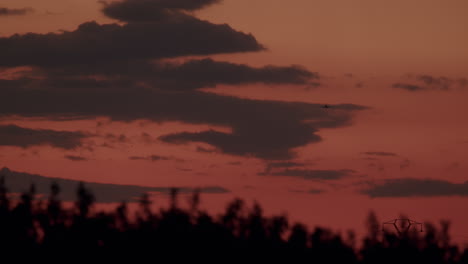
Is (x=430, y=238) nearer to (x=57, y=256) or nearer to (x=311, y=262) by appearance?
(x=311, y=262)

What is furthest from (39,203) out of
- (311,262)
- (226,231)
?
(311,262)

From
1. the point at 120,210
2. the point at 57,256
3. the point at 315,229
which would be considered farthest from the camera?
the point at 315,229

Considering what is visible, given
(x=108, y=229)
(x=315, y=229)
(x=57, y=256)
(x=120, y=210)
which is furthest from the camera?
(x=315, y=229)

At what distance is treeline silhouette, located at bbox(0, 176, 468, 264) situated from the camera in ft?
341

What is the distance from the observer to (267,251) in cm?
11225

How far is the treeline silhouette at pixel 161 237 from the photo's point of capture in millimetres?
103875

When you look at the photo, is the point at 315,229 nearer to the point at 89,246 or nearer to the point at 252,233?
the point at 252,233

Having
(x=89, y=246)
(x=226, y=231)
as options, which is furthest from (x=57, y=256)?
(x=226, y=231)

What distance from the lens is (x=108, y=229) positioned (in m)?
109

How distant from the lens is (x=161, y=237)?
10694 centimetres

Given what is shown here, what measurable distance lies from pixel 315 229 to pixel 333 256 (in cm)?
794

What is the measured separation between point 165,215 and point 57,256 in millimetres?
14100

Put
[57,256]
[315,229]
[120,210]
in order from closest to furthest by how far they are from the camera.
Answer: [57,256] < [120,210] < [315,229]

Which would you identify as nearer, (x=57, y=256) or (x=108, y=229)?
(x=57, y=256)
